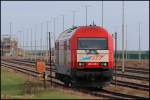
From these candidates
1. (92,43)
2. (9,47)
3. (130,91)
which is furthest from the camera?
(9,47)

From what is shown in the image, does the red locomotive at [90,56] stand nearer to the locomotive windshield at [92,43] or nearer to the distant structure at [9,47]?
the locomotive windshield at [92,43]

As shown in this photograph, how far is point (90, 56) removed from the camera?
104 feet

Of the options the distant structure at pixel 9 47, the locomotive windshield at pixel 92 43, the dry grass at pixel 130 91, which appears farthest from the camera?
the distant structure at pixel 9 47

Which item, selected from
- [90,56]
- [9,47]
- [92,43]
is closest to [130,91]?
[90,56]

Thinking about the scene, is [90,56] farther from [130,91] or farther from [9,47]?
[9,47]

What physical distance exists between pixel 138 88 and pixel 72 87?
4.47 m

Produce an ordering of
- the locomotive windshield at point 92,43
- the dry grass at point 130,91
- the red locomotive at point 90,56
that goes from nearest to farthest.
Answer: the dry grass at point 130,91 → the red locomotive at point 90,56 → the locomotive windshield at point 92,43

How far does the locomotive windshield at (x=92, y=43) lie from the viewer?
1265 inches

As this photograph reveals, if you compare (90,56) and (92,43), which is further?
(92,43)

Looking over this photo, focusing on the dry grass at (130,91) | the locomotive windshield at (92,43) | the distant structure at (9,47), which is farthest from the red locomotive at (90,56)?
the distant structure at (9,47)

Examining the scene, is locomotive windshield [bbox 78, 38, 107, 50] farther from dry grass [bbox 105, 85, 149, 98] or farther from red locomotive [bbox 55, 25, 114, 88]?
dry grass [bbox 105, 85, 149, 98]

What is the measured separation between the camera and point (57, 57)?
38.9m

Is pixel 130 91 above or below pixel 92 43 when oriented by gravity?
below

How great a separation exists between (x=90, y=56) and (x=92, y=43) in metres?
0.89
